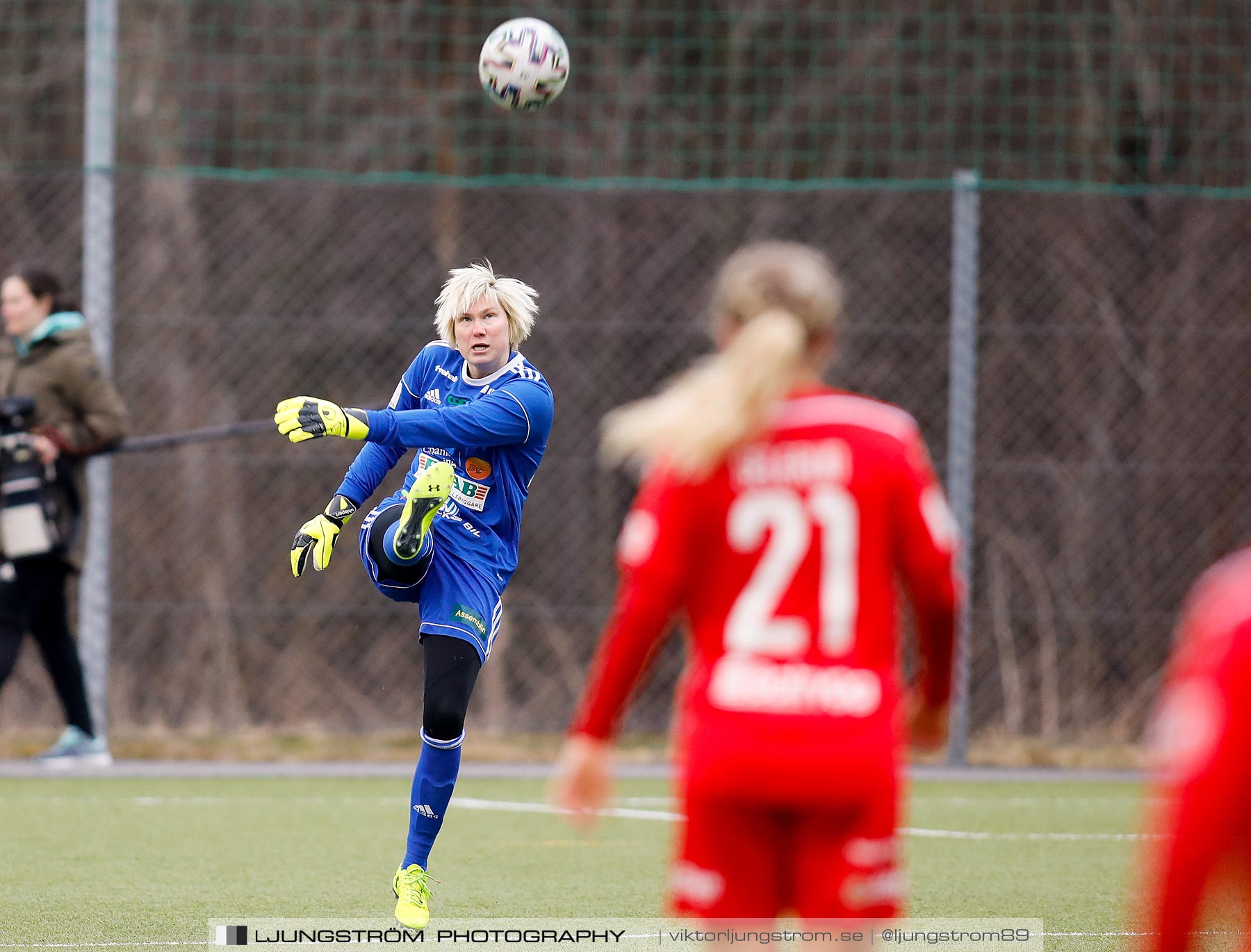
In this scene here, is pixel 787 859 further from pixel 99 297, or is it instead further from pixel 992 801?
pixel 99 297

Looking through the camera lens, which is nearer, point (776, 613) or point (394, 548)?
point (776, 613)

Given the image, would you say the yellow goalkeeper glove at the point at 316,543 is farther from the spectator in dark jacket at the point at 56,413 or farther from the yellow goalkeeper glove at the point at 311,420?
the spectator in dark jacket at the point at 56,413

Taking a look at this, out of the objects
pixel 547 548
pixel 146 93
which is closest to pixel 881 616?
pixel 547 548

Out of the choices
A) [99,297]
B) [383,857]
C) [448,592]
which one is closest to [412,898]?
[448,592]

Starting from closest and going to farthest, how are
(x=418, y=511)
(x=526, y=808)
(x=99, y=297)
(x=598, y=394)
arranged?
(x=418, y=511)
(x=526, y=808)
(x=99, y=297)
(x=598, y=394)

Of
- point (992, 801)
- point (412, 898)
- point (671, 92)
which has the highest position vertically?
point (671, 92)

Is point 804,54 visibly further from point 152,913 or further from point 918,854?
point 152,913

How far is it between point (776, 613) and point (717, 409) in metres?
0.32

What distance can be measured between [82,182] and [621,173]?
3691mm

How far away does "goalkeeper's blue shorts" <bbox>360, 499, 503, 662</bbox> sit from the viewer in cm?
543

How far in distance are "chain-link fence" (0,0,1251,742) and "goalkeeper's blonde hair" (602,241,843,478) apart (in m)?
6.71

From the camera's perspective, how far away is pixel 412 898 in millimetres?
5141

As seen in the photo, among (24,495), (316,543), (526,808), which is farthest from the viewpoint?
(24,495)

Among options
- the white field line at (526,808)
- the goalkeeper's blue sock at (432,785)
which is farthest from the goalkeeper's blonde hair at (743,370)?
the white field line at (526,808)
